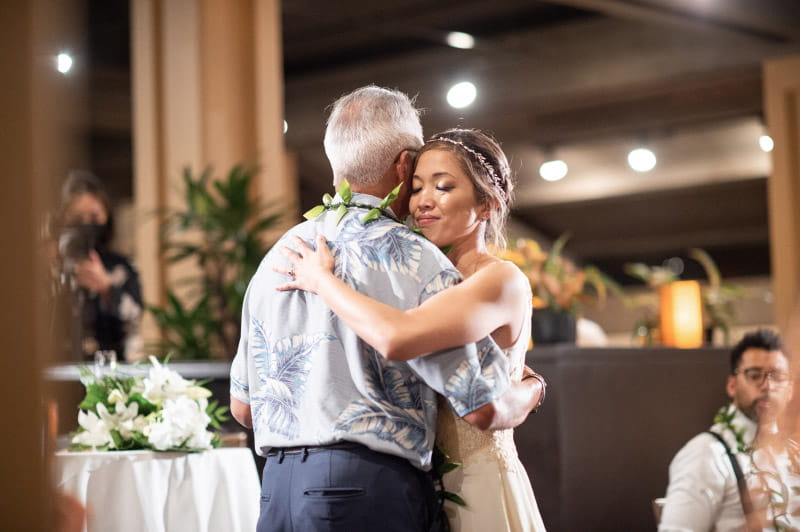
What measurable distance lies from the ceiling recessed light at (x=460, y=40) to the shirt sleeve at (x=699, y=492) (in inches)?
247

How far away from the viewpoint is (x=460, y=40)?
29.3ft

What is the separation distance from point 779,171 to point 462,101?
9.52 feet

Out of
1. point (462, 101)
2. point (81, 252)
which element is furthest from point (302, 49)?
point (81, 252)

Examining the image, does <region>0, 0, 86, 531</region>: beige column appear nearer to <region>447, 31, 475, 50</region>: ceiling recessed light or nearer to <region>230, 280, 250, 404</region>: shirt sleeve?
<region>230, 280, 250, 404</region>: shirt sleeve

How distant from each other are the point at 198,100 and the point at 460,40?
11.3 feet

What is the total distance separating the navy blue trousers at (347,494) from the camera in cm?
162

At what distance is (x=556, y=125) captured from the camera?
9.50 meters

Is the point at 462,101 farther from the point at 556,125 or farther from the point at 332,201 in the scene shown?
the point at 332,201

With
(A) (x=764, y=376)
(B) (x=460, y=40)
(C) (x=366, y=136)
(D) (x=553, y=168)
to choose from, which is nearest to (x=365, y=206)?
(C) (x=366, y=136)

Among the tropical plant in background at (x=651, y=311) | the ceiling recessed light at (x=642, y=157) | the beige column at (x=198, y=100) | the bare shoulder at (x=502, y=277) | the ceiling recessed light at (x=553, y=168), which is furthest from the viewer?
the ceiling recessed light at (x=553, y=168)

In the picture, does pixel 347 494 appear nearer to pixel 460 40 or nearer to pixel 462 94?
pixel 462 94

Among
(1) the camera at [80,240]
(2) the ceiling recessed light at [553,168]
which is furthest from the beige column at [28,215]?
(2) the ceiling recessed light at [553,168]

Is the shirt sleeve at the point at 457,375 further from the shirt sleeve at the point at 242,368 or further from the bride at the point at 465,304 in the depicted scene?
the shirt sleeve at the point at 242,368

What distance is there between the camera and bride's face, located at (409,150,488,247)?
1908 mm
